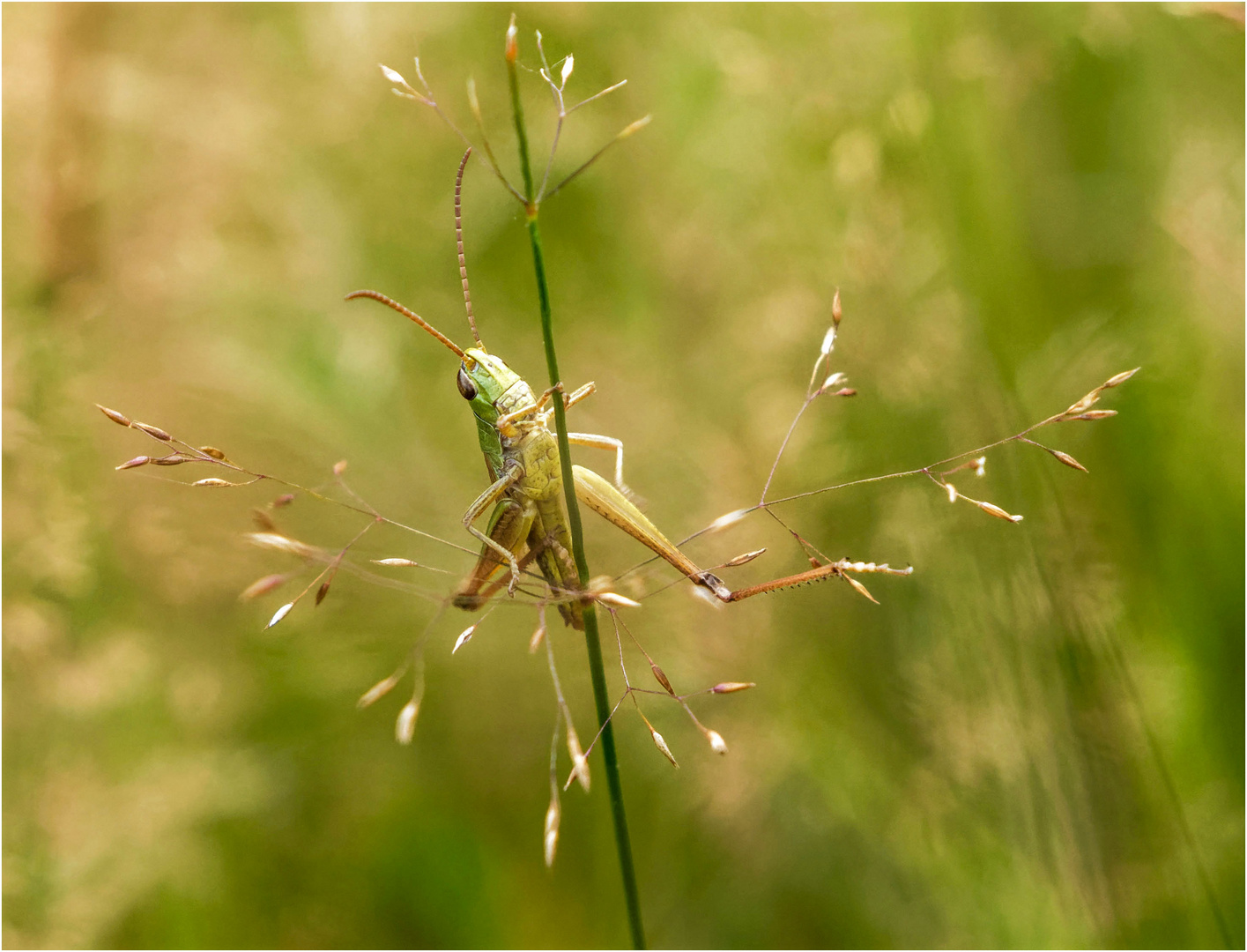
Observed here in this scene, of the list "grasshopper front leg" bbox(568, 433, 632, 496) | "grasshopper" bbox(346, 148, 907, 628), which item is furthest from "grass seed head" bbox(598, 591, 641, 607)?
"grasshopper front leg" bbox(568, 433, 632, 496)

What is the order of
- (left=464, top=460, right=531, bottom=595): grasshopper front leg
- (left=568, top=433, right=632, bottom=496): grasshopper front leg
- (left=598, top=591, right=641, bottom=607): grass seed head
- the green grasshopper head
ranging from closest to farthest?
(left=598, top=591, right=641, bottom=607): grass seed head → (left=464, top=460, right=531, bottom=595): grasshopper front leg → the green grasshopper head → (left=568, top=433, right=632, bottom=496): grasshopper front leg

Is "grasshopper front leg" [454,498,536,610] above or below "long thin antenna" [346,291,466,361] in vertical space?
below

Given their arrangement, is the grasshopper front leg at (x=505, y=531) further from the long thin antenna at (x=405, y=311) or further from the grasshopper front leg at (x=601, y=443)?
the long thin antenna at (x=405, y=311)

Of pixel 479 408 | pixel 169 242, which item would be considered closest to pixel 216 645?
pixel 479 408

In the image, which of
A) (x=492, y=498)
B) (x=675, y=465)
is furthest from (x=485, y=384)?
(x=675, y=465)

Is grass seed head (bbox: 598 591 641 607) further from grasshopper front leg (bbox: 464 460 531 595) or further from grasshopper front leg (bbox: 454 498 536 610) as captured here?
grasshopper front leg (bbox: 454 498 536 610)

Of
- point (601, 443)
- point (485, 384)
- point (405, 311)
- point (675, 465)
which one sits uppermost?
point (405, 311)

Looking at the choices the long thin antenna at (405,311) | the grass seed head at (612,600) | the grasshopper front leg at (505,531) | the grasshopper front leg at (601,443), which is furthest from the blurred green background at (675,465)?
the grass seed head at (612,600)

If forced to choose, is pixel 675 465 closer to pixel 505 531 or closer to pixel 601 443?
pixel 601 443
